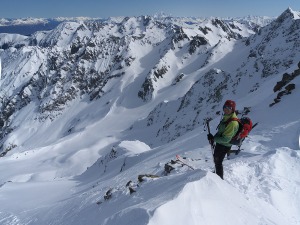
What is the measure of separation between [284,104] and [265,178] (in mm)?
11852

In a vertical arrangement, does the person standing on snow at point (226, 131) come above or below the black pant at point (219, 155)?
above

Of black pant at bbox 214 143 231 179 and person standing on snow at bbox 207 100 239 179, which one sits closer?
person standing on snow at bbox 207 100 239 179

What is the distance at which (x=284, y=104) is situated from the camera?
23.6 metres

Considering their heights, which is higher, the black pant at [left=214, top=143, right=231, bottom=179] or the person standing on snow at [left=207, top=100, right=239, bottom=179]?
the person standing on snow at [left=207, top=100, right=239, bottom=179]

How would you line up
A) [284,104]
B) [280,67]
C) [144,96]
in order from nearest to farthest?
[284,104] → [280,67] → [144,96]

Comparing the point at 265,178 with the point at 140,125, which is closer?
the point at 265,178

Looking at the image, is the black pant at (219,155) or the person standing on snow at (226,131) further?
the black pant at (219,155)

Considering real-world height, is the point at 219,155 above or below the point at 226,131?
below

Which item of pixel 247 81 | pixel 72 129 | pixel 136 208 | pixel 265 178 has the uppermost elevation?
pixel 72 129

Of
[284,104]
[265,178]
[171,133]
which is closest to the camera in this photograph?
[265,178]

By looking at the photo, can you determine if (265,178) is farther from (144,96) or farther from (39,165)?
(144,96)

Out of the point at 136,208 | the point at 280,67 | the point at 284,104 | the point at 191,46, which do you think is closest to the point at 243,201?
the point at 136,208

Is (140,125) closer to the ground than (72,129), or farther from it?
closer to the ground

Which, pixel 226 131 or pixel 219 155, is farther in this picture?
pixel 219 155
